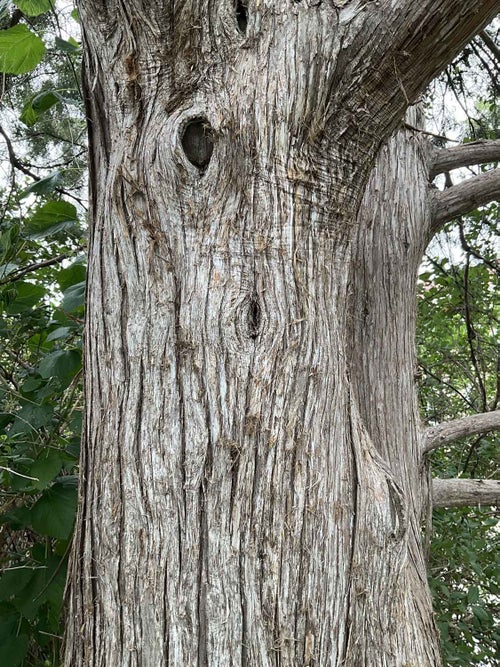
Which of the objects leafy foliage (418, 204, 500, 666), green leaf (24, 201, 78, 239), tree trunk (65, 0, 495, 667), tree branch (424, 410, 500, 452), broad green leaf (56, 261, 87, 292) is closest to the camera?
tree trunk (65, 0, 495, 667)

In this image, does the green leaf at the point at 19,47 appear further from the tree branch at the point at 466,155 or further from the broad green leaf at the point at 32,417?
the tree branch at the point at 466,155

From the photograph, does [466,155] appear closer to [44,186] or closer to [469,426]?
[469,426]

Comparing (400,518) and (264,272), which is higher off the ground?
(264,272)

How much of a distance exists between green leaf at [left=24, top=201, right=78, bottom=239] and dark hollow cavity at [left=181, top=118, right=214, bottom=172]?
0.73 metres

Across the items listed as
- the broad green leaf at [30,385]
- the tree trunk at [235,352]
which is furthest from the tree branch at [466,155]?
the broad green leaf at [30,385]

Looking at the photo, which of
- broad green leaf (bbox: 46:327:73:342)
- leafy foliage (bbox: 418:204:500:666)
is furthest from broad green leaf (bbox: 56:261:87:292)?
leafy foliage (bbox: 418:204:500:666)

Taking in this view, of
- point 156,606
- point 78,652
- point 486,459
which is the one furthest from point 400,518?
point 486,459

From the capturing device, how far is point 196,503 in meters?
1.34

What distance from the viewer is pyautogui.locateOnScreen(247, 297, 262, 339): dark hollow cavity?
1420mm

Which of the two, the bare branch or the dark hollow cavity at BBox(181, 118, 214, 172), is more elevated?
the bare branch

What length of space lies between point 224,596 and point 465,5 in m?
1.36

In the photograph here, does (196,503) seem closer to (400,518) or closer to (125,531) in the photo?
(125,531)

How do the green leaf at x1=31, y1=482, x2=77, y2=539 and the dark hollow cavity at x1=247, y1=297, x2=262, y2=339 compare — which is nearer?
the dark hollow cavity at x1=247, y1=297, x2=262, y2=339

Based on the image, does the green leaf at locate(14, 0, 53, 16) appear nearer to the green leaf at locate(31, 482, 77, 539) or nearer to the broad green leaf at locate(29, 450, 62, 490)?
the broad green leaf at locate(29, 450, 62, 490)
